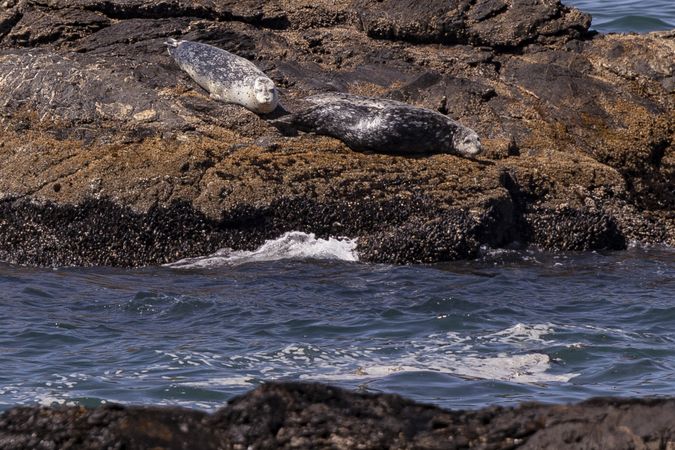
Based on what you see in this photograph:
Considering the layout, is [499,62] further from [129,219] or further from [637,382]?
[637,382]

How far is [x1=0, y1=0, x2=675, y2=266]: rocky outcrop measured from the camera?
8.57 m

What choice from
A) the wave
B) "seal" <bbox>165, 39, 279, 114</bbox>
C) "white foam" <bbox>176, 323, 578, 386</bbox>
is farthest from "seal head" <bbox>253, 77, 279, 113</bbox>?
the wave

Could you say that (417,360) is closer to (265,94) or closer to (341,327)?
(341,327)

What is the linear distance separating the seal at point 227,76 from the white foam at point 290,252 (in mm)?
1270

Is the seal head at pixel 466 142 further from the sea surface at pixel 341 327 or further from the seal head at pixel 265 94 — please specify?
the seal head at pixel 265 94

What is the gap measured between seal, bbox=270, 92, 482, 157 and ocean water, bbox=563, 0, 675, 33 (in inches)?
299

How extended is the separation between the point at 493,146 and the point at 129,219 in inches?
120

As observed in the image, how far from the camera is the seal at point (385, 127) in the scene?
894 centimetres

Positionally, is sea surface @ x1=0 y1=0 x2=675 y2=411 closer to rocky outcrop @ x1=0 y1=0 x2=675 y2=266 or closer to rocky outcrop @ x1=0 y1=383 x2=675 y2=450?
rocky outcrop @ x1=0 y1=0 x2=675 y2=266

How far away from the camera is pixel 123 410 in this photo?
316cm

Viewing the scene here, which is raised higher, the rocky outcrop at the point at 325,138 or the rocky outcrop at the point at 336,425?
the rocky outcrop at the point at 325,138

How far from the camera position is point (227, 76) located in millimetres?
9375

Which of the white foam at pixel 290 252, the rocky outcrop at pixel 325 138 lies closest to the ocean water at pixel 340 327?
the white foam at pixel 290 252

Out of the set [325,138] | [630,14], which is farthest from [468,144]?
[630,14]
